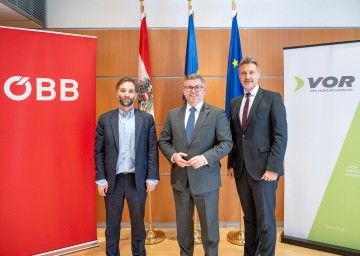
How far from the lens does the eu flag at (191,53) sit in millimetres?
3174

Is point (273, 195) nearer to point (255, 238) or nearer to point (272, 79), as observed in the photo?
point (255, 238)

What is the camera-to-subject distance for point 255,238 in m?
2.48

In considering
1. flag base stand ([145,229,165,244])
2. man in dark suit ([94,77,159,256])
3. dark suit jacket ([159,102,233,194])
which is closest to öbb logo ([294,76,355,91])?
dark suit jacket ([159,102,233,194])

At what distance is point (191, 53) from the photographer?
3184 millimetres

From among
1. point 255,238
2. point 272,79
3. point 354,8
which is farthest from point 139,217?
point 354,8

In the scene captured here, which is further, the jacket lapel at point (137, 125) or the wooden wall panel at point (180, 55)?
the wooden wall panel at point (180, 55)

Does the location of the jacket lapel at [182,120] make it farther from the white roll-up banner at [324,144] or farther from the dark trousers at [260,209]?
the white roll-up banner at [324,144]

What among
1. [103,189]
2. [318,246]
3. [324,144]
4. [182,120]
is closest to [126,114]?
[182,120]

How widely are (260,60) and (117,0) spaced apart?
194 cm

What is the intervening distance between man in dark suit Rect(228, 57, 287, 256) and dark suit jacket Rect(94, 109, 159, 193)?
0.73 meters

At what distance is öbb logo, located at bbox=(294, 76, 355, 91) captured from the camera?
274 cm

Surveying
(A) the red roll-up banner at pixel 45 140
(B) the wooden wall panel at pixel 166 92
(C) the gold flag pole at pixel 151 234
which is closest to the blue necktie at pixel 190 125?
(A) the red roll-up banner at pixel 45 140

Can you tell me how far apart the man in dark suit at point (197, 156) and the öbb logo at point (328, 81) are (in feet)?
3.92

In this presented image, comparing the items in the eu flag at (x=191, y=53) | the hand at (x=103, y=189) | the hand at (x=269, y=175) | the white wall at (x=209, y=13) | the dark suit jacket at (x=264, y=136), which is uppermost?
the white wall at (x=209, y=13)
